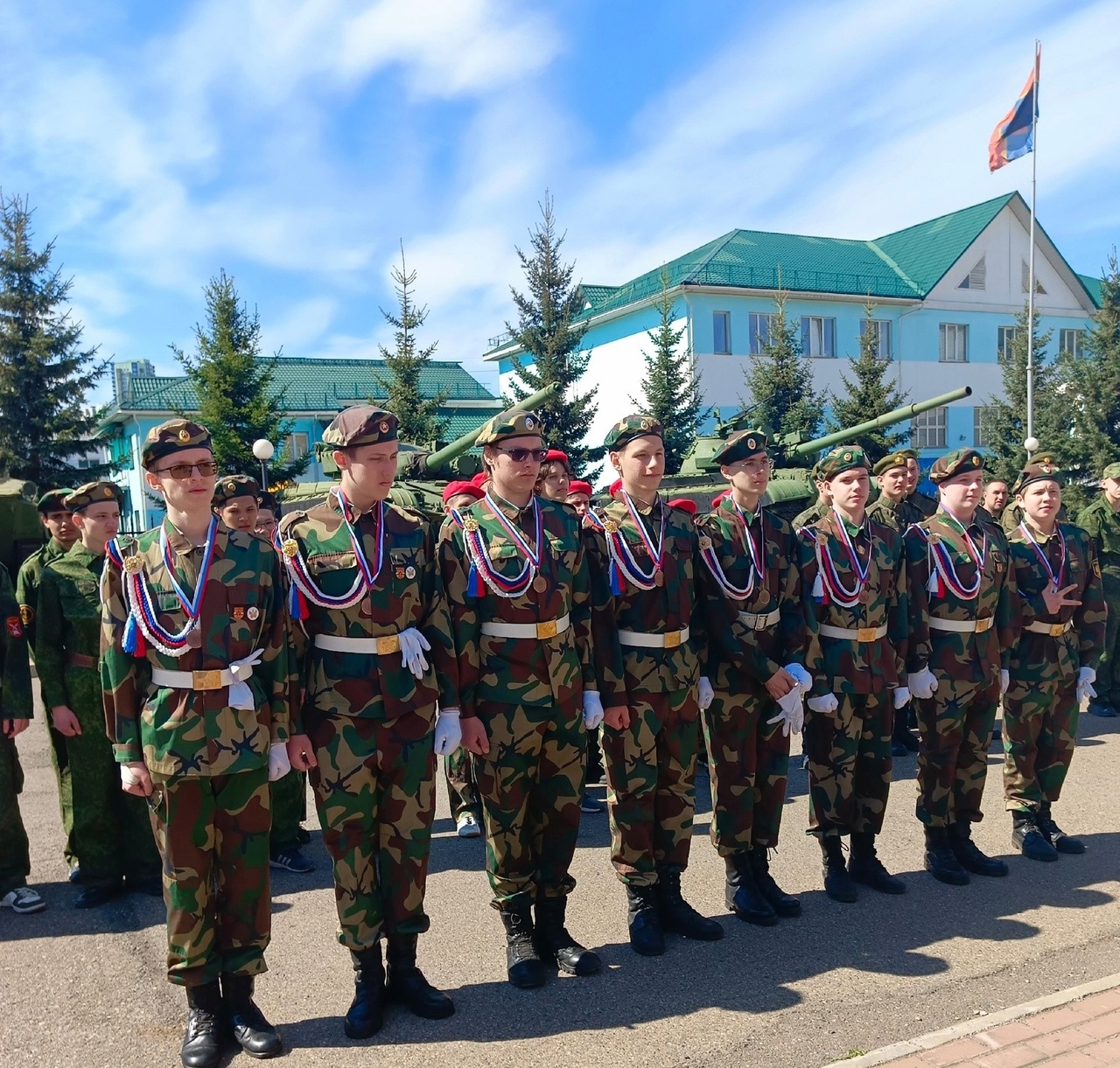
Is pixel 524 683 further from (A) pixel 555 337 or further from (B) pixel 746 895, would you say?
(A) pixel 555 337

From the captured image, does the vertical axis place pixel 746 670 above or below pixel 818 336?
below

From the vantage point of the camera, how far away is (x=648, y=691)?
4145 mm

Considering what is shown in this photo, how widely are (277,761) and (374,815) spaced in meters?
0.44

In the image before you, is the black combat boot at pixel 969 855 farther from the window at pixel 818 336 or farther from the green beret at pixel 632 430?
the window at pixel 818 336

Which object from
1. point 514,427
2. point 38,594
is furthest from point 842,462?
point 38,594

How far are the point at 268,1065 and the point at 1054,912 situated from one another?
3540 mm

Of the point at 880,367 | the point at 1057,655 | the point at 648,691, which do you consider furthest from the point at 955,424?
the point at 648,691

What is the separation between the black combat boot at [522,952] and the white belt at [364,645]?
125cm

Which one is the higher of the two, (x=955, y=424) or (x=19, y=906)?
(x=955, y=424)

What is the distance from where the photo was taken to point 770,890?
4.54 meters

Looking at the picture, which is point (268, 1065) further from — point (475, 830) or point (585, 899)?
point (475, 830)

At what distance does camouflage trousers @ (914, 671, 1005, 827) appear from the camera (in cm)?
492

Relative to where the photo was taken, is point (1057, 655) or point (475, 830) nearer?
point (1057, 655)

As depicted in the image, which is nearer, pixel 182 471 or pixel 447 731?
pixel 182 471
